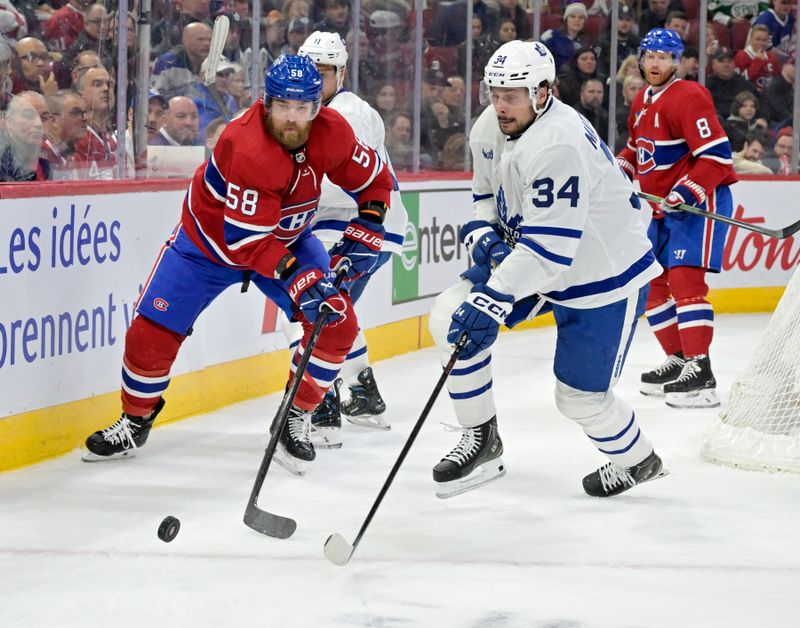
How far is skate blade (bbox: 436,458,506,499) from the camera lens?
10.3ft

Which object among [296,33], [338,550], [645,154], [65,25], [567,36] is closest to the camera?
[338,550]

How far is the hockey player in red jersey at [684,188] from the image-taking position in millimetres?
4586

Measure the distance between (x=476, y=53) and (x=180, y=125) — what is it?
2618 millimetres

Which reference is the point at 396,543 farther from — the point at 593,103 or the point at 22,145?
the point at 593,103

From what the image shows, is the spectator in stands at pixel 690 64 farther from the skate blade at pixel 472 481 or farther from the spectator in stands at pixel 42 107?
the skate blade at pixel 472 481

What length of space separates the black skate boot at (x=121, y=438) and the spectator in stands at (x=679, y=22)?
17.1 ft

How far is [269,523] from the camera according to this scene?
279 cm

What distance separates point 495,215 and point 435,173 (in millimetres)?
2866

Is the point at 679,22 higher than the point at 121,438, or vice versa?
the point at 679,22

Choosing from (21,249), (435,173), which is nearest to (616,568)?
(21,249)

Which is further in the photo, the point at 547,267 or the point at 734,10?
the point at 734,10

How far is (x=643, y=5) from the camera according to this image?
25.4ft

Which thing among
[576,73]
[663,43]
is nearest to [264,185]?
[663,43]

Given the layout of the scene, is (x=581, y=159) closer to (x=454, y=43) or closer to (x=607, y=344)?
(x=607, y=344)
